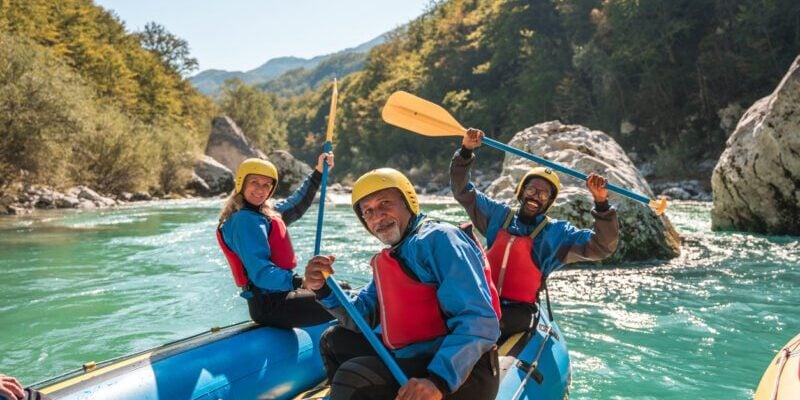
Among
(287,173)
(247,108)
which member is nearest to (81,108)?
(287,173)

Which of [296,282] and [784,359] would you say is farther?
[296,282]

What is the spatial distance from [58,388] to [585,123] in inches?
1327

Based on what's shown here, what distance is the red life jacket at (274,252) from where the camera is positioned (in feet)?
11.9

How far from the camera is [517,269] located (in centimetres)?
350

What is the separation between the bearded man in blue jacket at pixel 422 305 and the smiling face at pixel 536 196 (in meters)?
1.64

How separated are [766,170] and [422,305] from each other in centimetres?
1026

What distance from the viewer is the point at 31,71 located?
15.8 meters

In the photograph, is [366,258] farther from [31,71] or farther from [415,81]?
[415,81]

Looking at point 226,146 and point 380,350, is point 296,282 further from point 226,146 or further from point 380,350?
point 226,146

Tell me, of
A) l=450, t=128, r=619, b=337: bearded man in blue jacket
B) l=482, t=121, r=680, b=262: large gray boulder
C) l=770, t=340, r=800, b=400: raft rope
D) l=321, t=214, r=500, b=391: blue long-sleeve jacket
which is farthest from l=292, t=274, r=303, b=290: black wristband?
l=482, t=121, r=680, b=262: large gray boulder

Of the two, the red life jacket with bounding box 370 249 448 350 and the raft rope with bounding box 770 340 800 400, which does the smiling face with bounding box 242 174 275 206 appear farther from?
the raft rope with bounding box 770 340 800 400

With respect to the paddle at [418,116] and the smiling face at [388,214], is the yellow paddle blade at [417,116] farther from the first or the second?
the smiling face at [388,214]

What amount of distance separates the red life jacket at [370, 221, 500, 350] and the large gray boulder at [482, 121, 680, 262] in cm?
633

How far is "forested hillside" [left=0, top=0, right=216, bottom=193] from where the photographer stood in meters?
15.6
